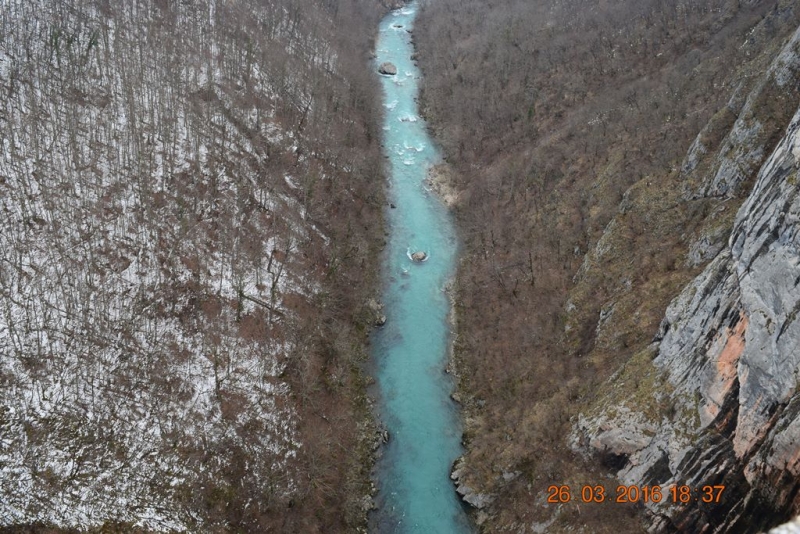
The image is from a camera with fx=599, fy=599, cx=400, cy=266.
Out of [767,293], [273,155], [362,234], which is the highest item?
[273,155]

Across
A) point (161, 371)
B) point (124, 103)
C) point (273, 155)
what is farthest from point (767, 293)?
point (124, 103)

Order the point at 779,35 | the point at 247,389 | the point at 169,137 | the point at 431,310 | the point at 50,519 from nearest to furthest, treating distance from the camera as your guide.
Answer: the point at 50,519, the point at 247,389, the point at 779,35, the point at 431,310, the point at 169,137

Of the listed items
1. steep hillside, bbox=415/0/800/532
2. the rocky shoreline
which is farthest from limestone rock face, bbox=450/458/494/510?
the rocky shoreline

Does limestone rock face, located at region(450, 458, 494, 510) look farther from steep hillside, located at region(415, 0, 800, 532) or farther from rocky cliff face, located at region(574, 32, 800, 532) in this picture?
rocky cliff face, located at region(574, 32, 800, 532)

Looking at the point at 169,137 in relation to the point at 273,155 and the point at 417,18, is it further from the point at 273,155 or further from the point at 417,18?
the point at 417,18

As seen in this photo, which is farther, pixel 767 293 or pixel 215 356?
pixel 215 356

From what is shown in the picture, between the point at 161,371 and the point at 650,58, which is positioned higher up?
the point at 650,58

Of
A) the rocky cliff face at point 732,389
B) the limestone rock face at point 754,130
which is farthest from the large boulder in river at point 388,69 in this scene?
the rocky cliff face at point 732,389
